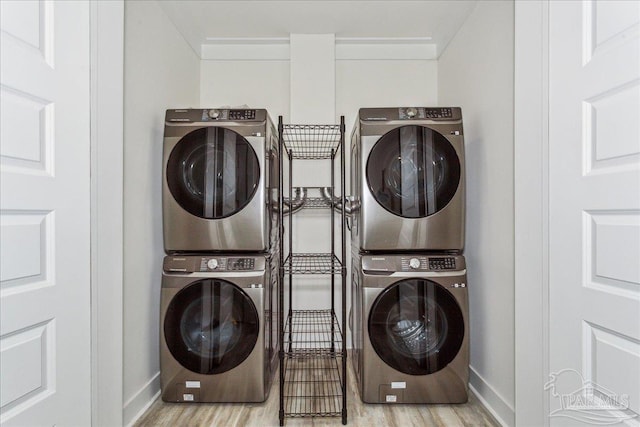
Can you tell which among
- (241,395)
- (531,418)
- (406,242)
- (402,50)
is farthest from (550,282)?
(402,50)

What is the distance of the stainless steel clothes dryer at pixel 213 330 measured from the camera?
200 cm

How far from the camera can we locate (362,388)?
2.03 m

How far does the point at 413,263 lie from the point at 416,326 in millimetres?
346

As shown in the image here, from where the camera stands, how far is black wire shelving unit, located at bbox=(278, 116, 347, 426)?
82.0 inches

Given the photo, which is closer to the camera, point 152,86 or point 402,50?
point 152,86

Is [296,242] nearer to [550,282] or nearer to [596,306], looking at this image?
[550,282]

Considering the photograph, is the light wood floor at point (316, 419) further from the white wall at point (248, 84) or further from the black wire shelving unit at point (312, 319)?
the white wall at point (248, 84)

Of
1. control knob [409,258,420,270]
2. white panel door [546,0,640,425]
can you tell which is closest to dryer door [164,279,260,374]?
control knob [409,258,420,270]

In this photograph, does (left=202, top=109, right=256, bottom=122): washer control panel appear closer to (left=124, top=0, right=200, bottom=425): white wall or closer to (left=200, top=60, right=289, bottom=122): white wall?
(left=124, top=0, right=200, bottom=425): white wall

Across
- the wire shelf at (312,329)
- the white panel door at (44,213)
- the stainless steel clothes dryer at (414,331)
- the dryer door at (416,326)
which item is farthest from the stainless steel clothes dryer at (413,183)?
the white panel door at (44,213)

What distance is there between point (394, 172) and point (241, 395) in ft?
4.92

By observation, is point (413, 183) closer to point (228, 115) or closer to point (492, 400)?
point (228, 115)

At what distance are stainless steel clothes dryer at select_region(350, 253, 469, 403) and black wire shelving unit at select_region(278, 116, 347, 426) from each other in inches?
8.8

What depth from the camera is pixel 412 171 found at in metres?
2.02
